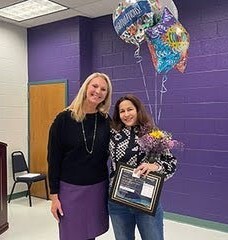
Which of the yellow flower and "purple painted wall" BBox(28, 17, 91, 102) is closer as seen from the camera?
the yellow flower

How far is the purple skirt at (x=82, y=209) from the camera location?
198 centimetres

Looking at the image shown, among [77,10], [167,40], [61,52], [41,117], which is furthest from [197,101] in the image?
[41,117]

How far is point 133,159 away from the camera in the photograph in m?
1.90

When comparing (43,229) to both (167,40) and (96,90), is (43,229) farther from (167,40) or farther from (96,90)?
(167,40)

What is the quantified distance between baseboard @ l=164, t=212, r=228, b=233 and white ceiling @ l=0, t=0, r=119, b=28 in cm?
268

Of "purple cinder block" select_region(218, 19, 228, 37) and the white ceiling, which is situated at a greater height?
the white ceiling

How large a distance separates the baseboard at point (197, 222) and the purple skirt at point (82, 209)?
205cm

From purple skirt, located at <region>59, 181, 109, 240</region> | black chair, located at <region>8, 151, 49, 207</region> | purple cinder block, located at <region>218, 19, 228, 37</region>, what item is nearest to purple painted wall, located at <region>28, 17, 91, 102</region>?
black chair, located at <region>8, 151, 49, 207</region>

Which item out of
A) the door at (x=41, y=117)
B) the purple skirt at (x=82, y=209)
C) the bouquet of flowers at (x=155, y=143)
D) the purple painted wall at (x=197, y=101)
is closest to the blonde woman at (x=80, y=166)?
the purple skirt at (x=82, y=209)

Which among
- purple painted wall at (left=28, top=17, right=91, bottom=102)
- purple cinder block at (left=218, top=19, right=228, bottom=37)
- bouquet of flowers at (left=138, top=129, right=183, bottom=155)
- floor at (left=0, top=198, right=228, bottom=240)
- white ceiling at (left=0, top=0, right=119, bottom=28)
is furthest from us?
purple painted wall at (left=28, top=17, right=91, bottom=102)

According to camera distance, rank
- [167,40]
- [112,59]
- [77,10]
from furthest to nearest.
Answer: [112,59] < [77,10] < [167,40]

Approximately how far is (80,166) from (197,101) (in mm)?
2168

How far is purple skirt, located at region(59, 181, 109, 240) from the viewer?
1982 millimetres

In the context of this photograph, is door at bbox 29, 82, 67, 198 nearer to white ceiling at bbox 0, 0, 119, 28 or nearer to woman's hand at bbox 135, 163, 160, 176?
white ceiling at bbox 0, 0, 119, 28
